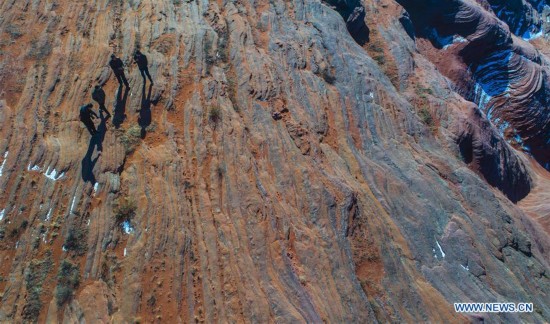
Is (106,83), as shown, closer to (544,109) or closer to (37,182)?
(37,182)

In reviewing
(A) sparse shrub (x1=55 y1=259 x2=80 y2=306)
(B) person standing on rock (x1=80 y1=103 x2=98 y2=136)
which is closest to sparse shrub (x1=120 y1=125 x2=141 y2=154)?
(B) person standing on rock (x1=80 y1=103 x2=98 y2=136)

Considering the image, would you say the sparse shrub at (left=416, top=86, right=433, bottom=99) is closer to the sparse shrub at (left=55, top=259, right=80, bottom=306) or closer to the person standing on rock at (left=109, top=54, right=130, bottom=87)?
the person standing on rock at (left=109, top=54, right=130, bottom=87)

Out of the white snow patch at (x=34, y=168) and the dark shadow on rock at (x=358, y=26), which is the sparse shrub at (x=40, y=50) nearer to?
the white snow patch at (x=34, y=168)

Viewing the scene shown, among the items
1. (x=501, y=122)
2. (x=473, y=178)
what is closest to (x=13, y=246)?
(x=473, y=178)

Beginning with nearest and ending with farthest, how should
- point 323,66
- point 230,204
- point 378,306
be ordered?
point 378,306
point 230,204
point 323,66

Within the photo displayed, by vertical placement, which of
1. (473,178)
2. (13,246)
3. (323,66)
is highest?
(323,66)

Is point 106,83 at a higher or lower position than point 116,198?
higher
